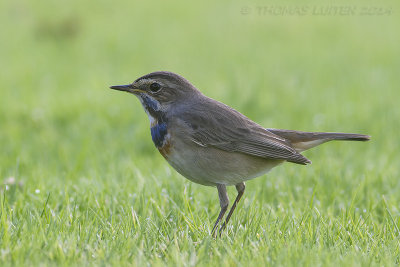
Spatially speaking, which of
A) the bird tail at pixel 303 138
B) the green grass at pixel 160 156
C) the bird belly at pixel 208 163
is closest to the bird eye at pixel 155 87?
the bird belly at pixel 208 163

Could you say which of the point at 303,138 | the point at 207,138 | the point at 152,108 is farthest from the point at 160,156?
the point at 207,138

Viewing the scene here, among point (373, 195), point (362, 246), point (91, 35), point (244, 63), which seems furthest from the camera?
point (91, 35)

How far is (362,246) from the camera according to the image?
5.14m

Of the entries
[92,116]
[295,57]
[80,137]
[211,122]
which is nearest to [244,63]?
[295,57]

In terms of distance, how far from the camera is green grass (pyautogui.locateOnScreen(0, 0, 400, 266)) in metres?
4.95

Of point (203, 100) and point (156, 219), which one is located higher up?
point (203, 100)

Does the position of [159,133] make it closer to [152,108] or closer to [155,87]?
[152,108]

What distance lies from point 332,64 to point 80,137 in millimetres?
7167

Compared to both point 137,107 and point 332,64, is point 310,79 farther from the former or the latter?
point 137,107

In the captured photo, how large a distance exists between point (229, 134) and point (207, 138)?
0.77ft

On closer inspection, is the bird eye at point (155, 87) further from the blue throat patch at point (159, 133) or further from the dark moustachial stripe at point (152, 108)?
the blue throat patch at point (159, 133)

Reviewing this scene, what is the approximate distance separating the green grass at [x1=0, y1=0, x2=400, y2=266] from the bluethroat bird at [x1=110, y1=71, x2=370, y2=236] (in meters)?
0.41

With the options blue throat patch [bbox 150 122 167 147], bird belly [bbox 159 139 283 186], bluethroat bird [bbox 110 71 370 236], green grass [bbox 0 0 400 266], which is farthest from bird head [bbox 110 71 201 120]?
green grass [bbox 0 0 400 266]

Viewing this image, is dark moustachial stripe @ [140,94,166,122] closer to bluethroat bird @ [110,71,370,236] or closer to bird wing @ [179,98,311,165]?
bluethroat bird @ [110,71,370,236]
